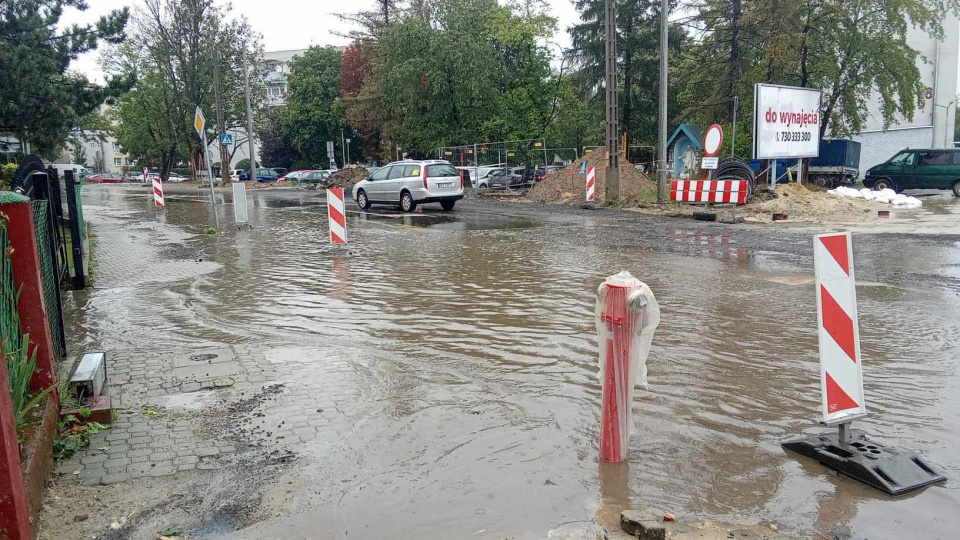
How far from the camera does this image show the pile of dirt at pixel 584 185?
2567cm

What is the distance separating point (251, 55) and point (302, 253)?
47.7 meters

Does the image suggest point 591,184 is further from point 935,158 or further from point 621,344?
point 621,344

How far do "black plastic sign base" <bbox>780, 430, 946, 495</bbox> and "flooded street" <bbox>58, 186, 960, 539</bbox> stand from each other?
8 centimetres

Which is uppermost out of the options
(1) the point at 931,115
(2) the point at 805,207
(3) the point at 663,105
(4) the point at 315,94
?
(4) the point at 315,94

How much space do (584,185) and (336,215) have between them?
621 inches

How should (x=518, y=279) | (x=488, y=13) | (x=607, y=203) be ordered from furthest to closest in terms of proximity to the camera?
(x=488, y=13)
(x=607, y=203)
(x=518, y=279)

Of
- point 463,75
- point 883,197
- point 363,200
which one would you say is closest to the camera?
point 883,197

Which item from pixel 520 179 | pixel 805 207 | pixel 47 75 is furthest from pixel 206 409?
pixel 520 179

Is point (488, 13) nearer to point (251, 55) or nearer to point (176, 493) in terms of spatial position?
point (251, 55)

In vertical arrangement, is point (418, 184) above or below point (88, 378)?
above

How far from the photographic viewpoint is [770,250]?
1279 cm

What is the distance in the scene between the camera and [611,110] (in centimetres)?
2356

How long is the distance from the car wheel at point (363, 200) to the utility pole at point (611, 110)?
8680 millimetres

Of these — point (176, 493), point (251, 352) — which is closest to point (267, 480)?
point (176, 493)
